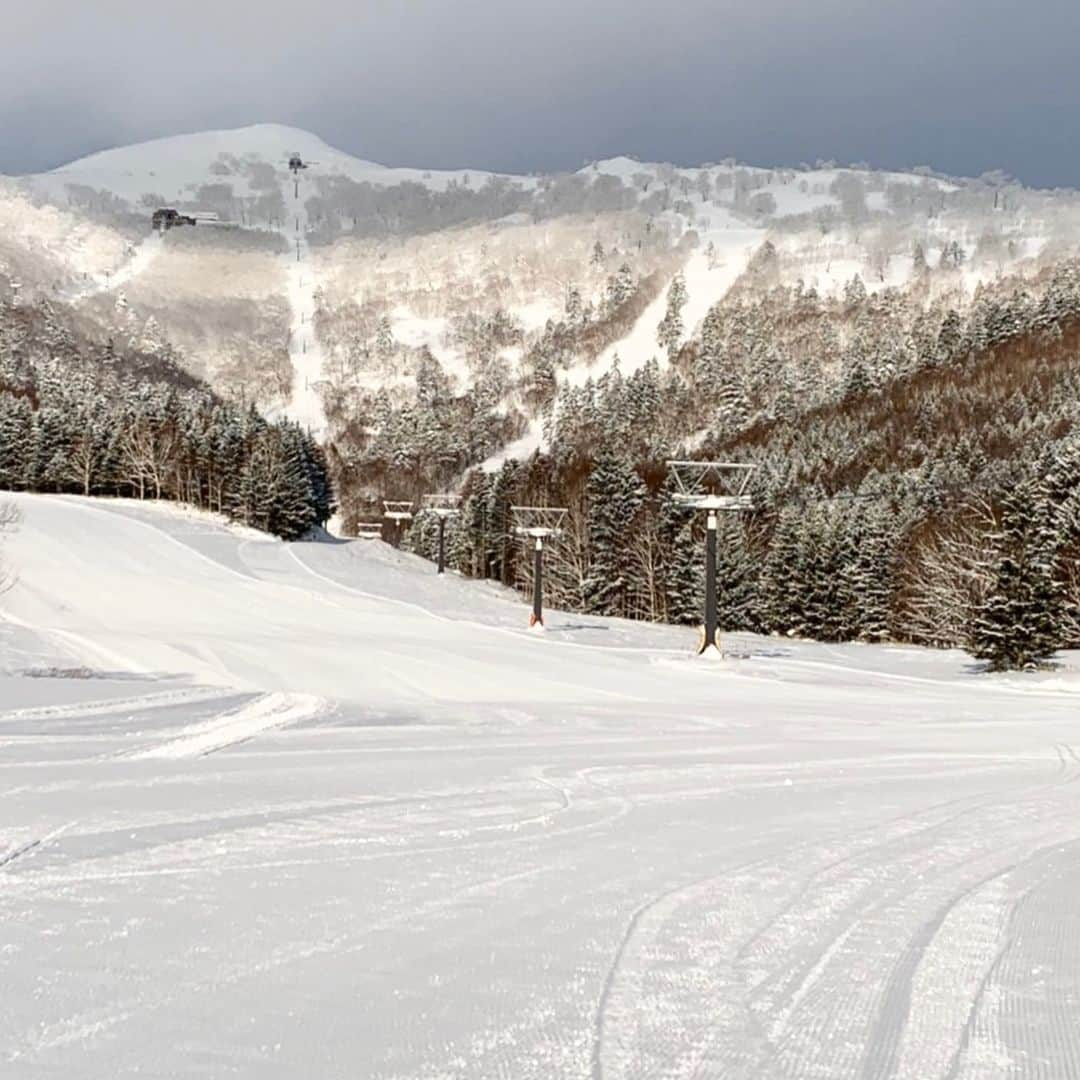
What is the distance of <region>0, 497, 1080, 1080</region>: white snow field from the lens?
Result: 9.32ft

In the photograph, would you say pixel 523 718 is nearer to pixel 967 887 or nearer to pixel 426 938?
pixel 967 887

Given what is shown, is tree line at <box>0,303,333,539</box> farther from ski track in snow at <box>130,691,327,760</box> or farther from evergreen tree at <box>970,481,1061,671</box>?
ski track in snow at <box>130,691,327,760</box>

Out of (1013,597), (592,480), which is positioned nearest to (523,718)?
(1013,597)

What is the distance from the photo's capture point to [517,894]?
170 inches

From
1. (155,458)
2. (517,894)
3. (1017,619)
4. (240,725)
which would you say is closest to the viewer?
(517,894)

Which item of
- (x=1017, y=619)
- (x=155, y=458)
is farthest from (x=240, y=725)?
(x=155, y=458)

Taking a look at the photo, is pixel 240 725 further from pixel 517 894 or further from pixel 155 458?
pixel 155 458

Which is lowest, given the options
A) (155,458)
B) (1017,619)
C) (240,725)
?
(240,725)

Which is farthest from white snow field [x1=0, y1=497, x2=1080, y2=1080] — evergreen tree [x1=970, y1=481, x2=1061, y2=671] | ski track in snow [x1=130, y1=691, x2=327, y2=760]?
evergreen tree [x1=970, y1=481, x2=1061, y2=671]

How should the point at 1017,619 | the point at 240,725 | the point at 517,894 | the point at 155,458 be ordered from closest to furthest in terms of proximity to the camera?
the point at 517,894
the point at 240,725
the point at 1017,619
the point at 155,458

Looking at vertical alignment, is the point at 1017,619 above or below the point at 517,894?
above

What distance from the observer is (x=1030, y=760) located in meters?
10.2

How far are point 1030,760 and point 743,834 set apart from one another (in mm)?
5820

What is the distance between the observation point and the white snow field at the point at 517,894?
112 inches
